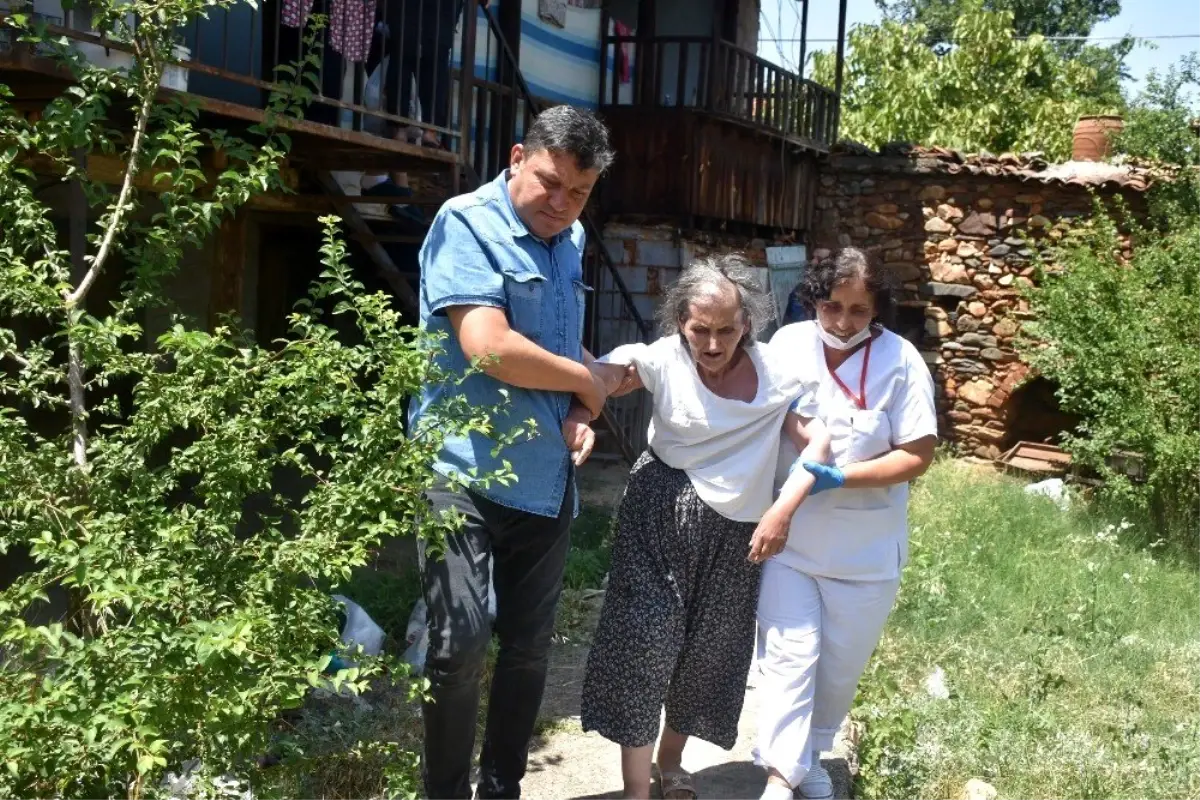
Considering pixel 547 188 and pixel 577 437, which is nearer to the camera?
pixel 547 188

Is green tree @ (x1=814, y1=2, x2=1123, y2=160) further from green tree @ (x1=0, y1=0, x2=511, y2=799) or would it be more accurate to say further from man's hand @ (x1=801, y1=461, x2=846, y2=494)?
green tree @ (x1=0, y1=0, x2=511, y2=799)

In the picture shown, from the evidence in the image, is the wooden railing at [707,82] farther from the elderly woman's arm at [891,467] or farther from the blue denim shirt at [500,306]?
the blue denim shirt at [500,306]

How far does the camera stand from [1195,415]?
27.2 feet

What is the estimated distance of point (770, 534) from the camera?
3469mm

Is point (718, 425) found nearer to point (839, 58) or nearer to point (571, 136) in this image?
point (571, 136)

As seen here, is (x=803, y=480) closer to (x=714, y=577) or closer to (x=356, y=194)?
(x=714, y=577)

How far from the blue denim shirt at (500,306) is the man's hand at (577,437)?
0.02m

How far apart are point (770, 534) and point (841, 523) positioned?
0.30m

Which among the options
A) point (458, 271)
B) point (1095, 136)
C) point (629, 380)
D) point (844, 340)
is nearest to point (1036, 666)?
point (844, 340)

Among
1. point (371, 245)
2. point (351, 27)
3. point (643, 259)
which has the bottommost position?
point (371, 245)

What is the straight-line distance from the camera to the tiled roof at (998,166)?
11.7m

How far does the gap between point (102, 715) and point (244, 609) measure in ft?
1.04

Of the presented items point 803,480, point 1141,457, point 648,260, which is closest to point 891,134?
point 648,260

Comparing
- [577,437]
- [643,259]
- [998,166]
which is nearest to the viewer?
[577,437]
